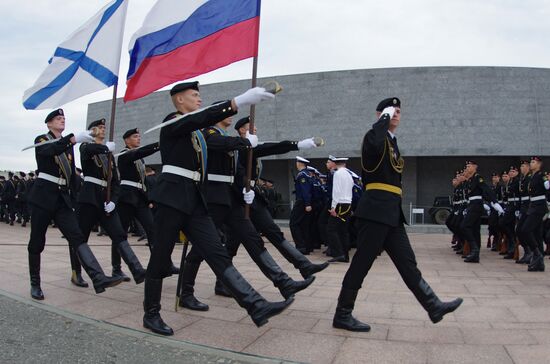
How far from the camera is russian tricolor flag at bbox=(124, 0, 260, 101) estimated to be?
4875mm

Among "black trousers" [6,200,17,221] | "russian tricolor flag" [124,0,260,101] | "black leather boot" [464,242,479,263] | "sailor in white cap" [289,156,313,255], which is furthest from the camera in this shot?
"black trousers" [6,200,17,221]

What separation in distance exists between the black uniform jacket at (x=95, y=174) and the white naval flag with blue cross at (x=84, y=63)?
795 millimetres

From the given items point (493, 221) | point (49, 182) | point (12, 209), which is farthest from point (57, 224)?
point (12, 209)

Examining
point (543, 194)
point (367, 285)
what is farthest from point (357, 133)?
point (367, 285)

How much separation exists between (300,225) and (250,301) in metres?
6.48

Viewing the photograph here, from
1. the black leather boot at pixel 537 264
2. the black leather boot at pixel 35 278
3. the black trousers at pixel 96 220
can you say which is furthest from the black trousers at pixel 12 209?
the black leather boot at pixel 537 264

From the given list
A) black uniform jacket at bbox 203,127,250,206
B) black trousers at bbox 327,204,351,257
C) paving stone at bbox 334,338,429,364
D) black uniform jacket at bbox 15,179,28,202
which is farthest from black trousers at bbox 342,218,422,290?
black uniform jacket at bbox 15,179,28,202

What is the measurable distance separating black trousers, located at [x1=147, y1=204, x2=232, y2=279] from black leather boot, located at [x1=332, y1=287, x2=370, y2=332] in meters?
1.01

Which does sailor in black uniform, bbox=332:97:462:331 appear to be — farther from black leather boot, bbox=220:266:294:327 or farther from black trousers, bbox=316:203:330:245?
black trousers, bbox=316:203:330:245

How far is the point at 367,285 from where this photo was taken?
6223 mm

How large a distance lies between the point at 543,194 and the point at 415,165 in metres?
14.3

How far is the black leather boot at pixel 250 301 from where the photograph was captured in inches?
141

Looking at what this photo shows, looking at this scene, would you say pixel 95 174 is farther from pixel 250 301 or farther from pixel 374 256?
pixel 374 256

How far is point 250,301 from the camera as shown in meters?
3.61
